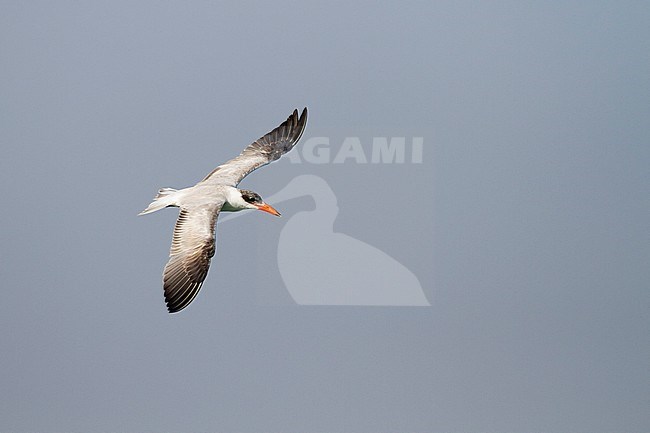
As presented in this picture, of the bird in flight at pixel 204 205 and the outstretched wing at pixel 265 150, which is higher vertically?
the outstretched wing at pixel 265 150

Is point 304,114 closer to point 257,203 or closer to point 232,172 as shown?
point 232,172

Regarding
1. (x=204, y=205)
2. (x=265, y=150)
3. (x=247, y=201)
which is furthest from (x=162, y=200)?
(x=265, y=150)

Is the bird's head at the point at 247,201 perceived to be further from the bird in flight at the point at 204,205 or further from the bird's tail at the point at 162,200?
the bird's tail at the point at 162,200

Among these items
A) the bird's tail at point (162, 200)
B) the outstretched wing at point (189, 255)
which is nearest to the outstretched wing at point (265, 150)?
the bird's tail at point (162, 200)

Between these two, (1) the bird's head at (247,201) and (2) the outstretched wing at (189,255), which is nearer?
(2) the outstretched wing at (189,255)

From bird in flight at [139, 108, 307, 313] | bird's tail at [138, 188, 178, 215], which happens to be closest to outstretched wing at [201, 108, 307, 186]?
bird in flight at [139, 108, 307, 313]

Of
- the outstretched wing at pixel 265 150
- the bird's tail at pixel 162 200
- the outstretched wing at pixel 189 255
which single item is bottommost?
the outstretched wing at pixel 189 255

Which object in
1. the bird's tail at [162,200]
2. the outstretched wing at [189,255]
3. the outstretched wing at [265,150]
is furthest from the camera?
the outstretched wing at [265,150]

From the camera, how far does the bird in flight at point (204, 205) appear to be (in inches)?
191

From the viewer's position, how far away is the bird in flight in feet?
16.0

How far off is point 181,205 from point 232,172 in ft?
2.45

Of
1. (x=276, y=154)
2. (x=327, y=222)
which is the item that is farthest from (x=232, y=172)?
(x=327, y=222)

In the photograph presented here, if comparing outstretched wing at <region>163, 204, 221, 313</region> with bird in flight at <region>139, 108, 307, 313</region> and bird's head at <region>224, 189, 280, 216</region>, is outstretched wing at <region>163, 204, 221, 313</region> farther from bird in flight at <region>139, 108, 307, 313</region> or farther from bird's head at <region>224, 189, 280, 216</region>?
bird's head at <region>224, 189, 280, 216</region>

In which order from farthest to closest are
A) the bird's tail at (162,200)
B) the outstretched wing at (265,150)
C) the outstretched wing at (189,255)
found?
1. the outstretched wing at (265,150)
2. the bird's tail at (162,200)
3. the outstretched wing at (189,255)
